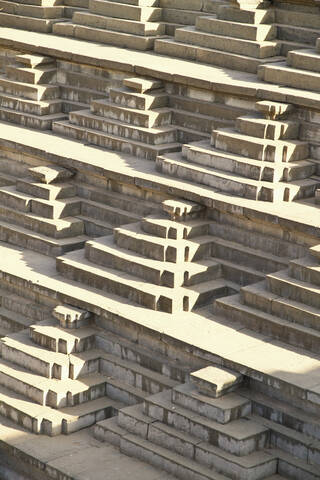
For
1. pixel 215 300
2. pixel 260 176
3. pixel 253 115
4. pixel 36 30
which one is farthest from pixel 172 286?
pixel 36 30

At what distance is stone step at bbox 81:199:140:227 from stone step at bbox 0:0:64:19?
597cm

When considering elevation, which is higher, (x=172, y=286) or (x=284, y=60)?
(x=284, y=60)

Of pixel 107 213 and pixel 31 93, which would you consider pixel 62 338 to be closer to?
pixel 107 213

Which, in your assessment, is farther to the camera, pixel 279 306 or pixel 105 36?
pixel 105 36

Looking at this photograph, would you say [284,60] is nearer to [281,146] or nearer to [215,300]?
[281,146]

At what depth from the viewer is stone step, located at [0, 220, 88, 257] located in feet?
62.8

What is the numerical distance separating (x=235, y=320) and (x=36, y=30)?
9.39 metres

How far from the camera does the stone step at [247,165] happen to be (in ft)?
60.2

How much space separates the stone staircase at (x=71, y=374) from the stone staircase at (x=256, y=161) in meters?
2.74

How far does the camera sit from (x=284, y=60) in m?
20.7

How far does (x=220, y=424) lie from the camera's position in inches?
603

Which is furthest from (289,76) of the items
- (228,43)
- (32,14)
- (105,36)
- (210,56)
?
(32,14)

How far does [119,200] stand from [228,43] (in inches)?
137

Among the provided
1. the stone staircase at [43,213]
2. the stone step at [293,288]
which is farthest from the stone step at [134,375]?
the stone staircase at [43,213]
